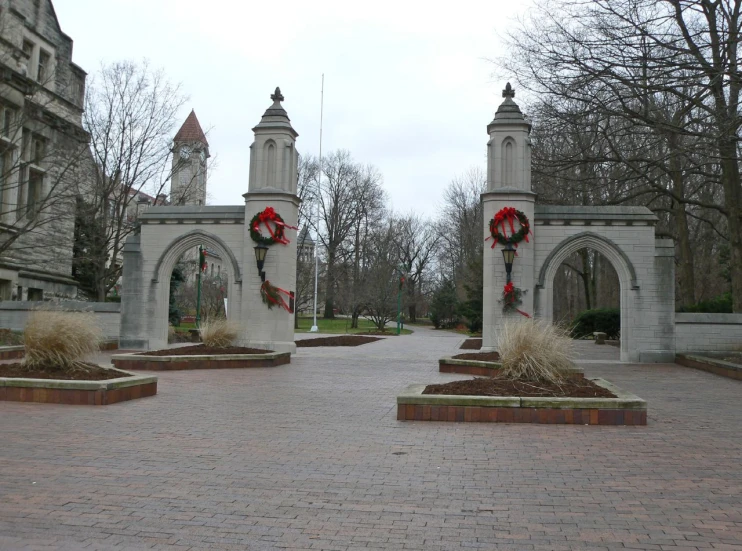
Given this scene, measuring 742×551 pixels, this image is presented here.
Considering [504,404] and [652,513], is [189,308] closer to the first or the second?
[504,404]

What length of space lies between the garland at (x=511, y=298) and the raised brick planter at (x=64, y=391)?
11.6 meters

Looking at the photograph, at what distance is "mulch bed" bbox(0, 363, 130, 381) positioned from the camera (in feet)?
31.5

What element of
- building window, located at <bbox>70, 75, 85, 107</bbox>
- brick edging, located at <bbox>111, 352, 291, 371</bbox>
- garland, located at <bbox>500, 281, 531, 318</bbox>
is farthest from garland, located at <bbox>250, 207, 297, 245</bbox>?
building window, located at <bbox>70, 75, 85, 107</bbox>

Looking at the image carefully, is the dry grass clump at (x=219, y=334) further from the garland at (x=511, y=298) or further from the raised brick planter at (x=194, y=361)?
the garland at (x=511, y=298)

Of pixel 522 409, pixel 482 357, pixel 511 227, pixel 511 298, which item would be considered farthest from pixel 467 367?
pixel 522 409

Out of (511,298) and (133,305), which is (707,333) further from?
(133,305)

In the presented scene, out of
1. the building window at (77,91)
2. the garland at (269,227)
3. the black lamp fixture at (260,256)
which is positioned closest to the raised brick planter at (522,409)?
the black lamp fixture at (260,256)

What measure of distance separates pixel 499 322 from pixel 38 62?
929 inches

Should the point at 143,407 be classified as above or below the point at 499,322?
below

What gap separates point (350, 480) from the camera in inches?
214

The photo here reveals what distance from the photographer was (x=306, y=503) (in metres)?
4.79

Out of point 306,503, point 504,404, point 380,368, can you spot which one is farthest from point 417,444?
point 380,368

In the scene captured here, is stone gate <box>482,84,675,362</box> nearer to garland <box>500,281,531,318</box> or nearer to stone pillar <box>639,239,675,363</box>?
stone pillar <box>639,239,675,363</box>

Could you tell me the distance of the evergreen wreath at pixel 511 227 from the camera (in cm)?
1861
